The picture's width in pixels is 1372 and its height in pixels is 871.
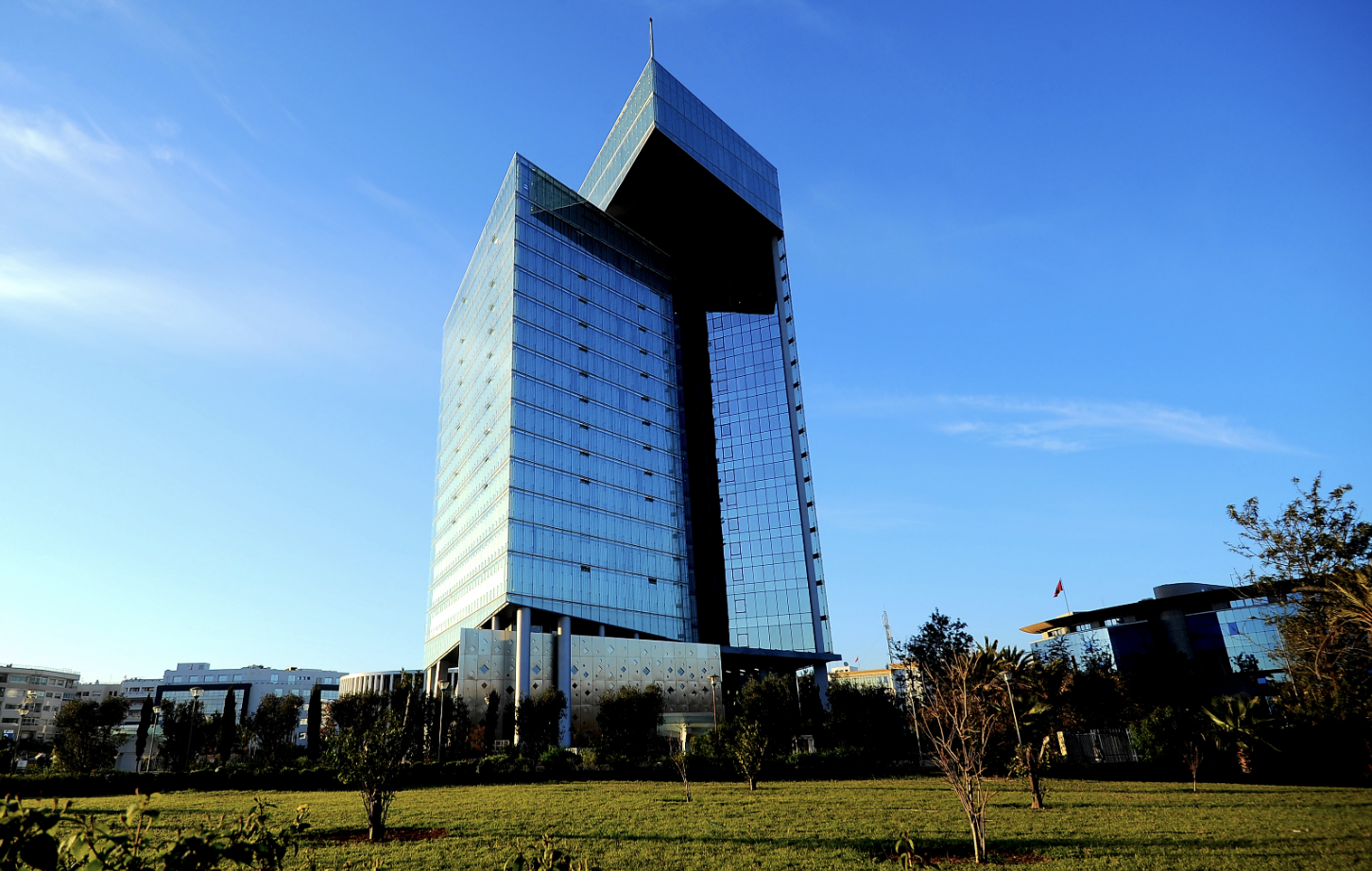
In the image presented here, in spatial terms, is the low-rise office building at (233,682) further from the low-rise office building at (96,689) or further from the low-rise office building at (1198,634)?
the low-rise office building at (1198,634)

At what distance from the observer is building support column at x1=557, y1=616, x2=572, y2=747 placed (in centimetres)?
7062

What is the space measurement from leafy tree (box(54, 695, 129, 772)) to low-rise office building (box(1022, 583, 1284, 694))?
91509 millimetres

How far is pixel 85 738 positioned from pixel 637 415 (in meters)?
57.3

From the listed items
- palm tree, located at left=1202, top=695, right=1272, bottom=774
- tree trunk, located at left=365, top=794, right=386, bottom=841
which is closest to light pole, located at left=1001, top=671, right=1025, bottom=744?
palm tree, located at left=1202, top=695, right=1272, bottom=774

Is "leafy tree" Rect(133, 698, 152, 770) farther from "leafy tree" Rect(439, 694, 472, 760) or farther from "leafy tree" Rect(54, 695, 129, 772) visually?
"leafy tree" Rect(439, 694, 472, 760)

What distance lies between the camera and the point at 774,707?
5784cm

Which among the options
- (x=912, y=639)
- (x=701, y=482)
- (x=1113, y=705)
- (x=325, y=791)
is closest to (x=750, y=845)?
(x=325, y=791)

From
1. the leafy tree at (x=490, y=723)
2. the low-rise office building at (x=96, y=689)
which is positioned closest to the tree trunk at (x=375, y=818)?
the leafy tree at (x=490, y=723)

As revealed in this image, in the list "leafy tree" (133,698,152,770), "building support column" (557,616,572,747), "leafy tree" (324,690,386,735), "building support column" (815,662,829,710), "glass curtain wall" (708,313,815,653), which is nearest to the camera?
"leafy tree" (133,698,152,770)

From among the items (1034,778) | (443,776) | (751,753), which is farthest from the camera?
(443,776)

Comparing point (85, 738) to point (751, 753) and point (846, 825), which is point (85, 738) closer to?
point (751, 753)

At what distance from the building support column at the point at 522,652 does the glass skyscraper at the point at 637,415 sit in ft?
1.44

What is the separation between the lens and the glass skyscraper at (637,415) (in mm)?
78000

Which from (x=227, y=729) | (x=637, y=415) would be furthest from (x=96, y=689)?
(x=637, y=415)
